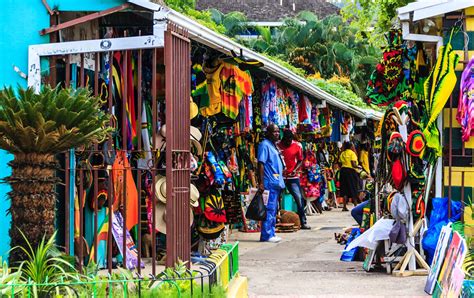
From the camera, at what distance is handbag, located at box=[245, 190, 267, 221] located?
49.2 ft

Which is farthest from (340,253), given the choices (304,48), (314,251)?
(304,48)

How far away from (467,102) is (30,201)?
16.5 ft

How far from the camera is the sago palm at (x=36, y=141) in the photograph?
7172 mm

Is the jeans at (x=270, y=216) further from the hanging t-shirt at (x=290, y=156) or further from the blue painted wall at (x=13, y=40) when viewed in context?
the blue painted wall at (x=13, y=40)

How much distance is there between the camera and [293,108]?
17781 mm

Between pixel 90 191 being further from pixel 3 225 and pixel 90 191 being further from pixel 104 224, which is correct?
pixel 3 225

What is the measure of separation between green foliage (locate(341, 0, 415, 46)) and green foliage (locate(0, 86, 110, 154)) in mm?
16503

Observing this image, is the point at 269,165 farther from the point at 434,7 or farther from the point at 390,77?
the point at 434,7

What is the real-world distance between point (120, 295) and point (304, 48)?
39.2 metres

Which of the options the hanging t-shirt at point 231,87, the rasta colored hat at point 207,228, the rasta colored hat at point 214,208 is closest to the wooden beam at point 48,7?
the hanging t-shirt at point 231,87

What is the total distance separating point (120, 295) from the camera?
622cm

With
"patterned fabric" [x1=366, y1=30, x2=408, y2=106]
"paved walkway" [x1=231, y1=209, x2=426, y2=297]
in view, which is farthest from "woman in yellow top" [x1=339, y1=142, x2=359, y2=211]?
"patterned fabric" [x1=366, y1=30, x2=408, y2=106]

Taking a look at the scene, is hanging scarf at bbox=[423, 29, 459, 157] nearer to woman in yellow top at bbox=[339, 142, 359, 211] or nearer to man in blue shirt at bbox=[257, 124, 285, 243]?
man in blue shirt at bbox=[257, 124, 285, 243]

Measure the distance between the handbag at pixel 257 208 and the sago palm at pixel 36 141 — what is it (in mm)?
7774
